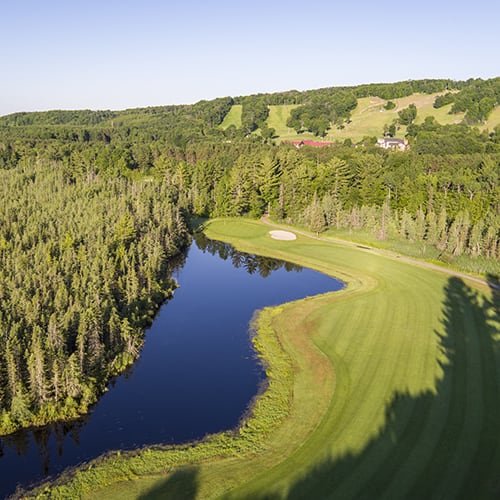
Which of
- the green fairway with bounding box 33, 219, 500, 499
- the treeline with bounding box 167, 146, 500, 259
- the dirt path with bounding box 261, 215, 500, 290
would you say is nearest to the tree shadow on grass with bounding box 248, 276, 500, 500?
the green fairway with bounding box 33, 219, 500, 499

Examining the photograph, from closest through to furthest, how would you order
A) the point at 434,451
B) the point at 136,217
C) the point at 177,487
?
the point at 177,487
the point at 434,451
the point at 136,217

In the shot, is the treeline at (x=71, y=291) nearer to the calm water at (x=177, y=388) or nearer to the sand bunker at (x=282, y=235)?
the calm water at (x=177, y=388)

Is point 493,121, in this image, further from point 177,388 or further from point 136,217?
point 177,388

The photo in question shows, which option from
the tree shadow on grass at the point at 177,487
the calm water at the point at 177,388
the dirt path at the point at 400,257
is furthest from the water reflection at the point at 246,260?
the tree shadow on grass at the point at 177,487

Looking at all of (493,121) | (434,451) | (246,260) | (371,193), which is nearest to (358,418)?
(434,451)

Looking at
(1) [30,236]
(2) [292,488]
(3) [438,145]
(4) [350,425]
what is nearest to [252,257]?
(1) [30,236]

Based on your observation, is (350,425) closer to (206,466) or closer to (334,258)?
(206,466)
